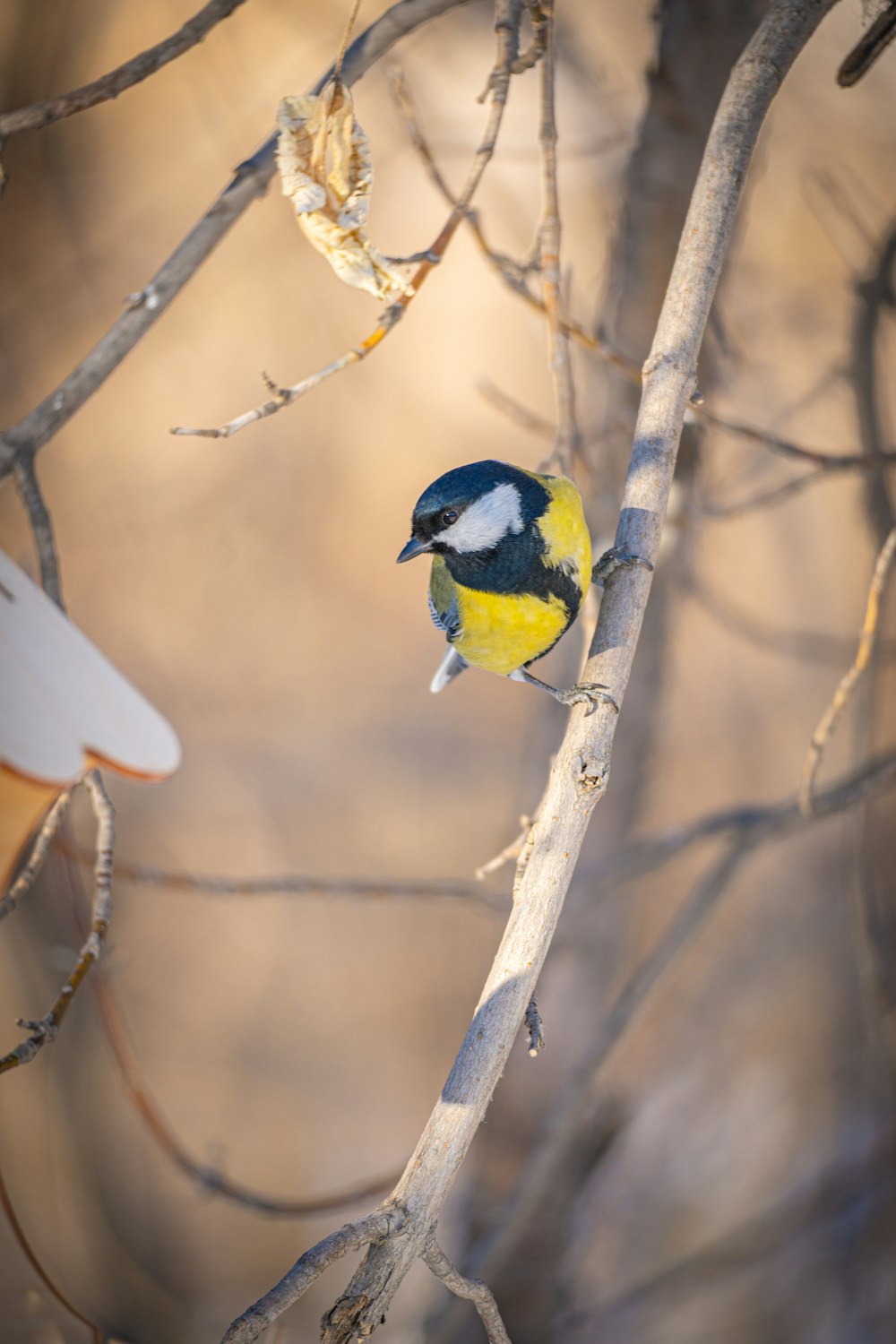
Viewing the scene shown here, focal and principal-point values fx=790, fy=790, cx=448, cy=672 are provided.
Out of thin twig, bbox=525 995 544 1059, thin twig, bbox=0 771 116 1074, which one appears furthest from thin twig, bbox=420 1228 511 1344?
thin twig, bbox=0 771 116 1074

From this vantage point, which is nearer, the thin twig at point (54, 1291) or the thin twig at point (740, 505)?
the thin twig at point (54, 1291)

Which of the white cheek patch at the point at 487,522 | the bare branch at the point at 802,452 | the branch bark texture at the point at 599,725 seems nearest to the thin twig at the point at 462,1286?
the branch bark texture at the point at 599,725

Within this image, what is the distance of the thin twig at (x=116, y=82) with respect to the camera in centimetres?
54

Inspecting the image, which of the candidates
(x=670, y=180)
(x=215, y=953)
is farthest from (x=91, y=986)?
(x=670, y=180)

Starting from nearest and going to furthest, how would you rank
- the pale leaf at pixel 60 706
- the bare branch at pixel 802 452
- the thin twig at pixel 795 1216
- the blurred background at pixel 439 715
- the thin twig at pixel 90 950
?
the pale leaf at pixel 60 706 < the thin twig at pixel 90 950 < the bare branch at pixel 802 452 < the blurred background at pixel 439 715 < the thin twig at pixel 795 1216

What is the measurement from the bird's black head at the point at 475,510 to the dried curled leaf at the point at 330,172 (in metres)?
0.14

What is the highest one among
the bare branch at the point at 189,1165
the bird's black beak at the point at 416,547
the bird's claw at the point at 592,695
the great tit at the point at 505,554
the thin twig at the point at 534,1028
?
the great tit at the point at 505,554

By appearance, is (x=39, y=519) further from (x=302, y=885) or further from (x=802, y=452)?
(x=802, y=452)

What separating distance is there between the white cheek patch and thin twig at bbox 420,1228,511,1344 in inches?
17.7

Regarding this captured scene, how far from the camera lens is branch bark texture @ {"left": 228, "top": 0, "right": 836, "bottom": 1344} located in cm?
42

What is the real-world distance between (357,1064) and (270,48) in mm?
→ 1215

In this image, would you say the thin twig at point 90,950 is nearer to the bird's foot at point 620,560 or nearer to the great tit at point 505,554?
the great tit at point 505,554

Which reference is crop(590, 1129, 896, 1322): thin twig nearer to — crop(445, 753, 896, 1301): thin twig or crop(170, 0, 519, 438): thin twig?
crop(445, 753, 896, 1301): thin twig

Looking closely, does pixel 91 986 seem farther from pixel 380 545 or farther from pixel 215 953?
pixel 380 545
